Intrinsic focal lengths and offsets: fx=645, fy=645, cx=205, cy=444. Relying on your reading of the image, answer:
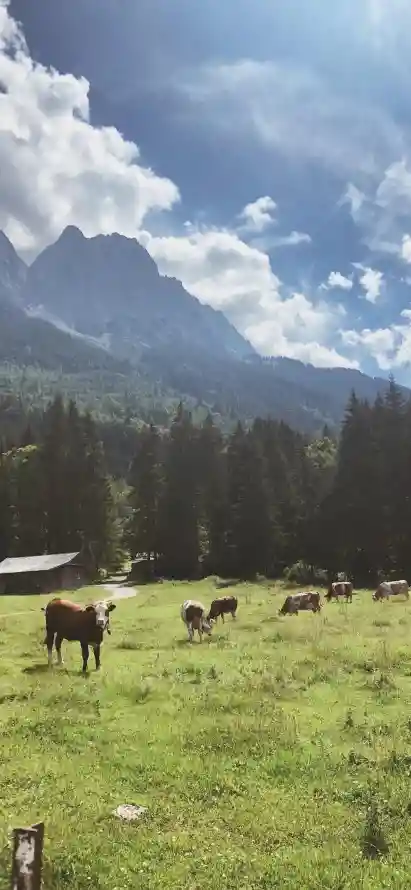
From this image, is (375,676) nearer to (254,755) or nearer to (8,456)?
(254,755)

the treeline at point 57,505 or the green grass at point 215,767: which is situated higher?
the treeline at point 57,505

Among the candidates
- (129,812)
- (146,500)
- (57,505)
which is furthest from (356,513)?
(129,812)

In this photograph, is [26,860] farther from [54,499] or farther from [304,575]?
[54,499]

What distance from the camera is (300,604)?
35.2 metres

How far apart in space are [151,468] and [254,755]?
72703 mm

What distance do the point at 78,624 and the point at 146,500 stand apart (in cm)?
6124

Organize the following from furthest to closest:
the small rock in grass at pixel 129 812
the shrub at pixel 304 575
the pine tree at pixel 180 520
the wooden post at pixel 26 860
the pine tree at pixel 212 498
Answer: the pine tree at pixel 212 498, the pine tree at pixel 180 520, the shrub at pixel 304 575, the small rock in grass at pixel 129 812, the wooden post at pixel 26 860

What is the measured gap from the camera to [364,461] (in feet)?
224

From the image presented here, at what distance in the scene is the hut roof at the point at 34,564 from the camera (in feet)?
211

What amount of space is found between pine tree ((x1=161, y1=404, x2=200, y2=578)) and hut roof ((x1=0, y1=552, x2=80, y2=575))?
12.9 metres

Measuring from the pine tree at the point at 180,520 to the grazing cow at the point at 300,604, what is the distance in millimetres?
41580

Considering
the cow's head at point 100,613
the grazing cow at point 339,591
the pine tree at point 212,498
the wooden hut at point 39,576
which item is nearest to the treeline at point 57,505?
the wooden hut at point 39,576

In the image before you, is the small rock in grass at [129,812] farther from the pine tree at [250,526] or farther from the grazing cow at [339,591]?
the pine tree at [250,526]

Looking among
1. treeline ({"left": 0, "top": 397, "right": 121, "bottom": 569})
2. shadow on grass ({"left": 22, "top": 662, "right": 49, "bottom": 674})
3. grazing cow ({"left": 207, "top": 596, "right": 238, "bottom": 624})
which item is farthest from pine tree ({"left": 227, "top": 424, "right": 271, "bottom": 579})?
shadow on grass ({"left": 22, "top": 662, "right": 49, "bottom": 674})
